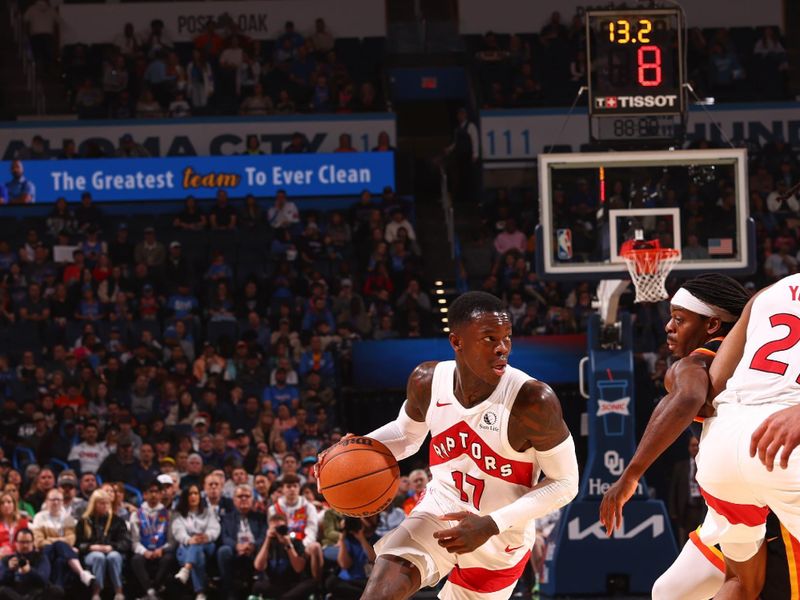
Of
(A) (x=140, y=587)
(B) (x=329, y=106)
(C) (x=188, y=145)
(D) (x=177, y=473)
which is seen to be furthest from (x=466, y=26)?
(A) (x=140, y=587)

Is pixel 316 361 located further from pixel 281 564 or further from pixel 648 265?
pixel 648 265

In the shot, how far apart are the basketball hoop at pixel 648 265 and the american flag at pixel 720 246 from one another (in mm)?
303

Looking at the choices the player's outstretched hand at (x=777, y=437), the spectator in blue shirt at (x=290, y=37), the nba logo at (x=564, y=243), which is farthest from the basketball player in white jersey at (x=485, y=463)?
the spectator in blue shirt at (x=290, y=37)

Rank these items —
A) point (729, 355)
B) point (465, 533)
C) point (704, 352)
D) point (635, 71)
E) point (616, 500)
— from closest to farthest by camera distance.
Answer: point (729, 355), point (616, 500), point (465, 533), point (704, 352), point (635, 71)

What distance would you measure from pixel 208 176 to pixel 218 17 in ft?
12.0

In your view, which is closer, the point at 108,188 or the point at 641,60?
the point at 641,60

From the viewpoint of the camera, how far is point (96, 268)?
1555 cm

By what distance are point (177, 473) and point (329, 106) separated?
8.07 metres

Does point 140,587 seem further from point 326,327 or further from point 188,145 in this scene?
point 188,145

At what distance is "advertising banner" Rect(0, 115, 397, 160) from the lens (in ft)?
59.1

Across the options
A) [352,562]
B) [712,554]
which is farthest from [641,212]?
[712,554]

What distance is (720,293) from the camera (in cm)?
500

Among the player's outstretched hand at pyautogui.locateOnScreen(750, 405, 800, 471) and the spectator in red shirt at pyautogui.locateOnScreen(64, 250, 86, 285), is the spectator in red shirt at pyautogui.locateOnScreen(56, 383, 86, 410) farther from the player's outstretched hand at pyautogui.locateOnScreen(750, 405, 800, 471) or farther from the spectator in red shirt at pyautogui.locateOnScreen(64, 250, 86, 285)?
the player's outstretched hand at pyautogui.locateOnScreen(750, 405, 800, 471)

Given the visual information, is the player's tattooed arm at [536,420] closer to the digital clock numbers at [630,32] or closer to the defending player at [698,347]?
the defending player at [698,347]
